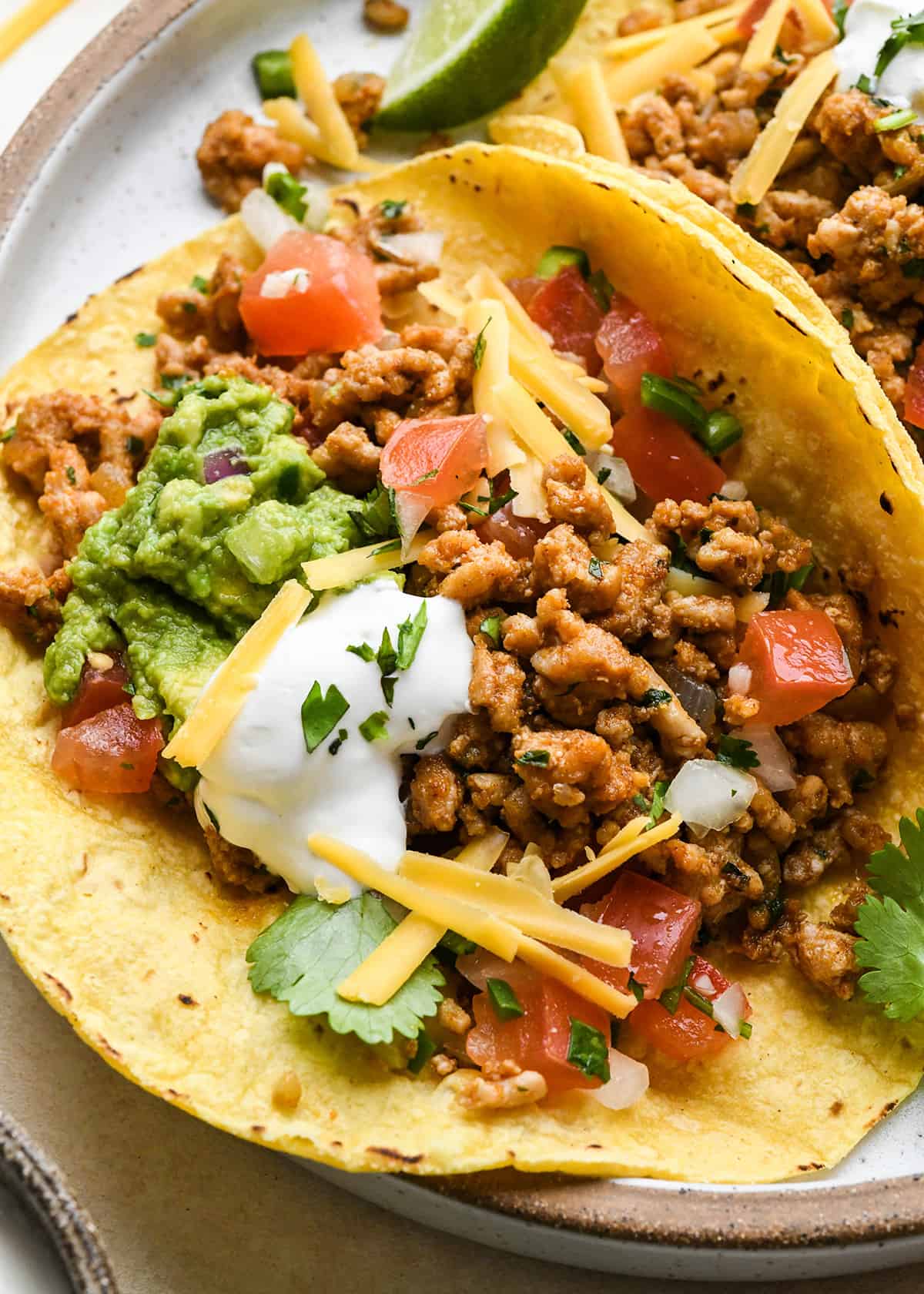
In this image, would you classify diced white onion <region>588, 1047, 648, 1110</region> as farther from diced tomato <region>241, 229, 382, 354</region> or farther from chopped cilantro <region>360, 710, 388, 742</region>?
diced tomato <region>241, 229, 382, 354</region>

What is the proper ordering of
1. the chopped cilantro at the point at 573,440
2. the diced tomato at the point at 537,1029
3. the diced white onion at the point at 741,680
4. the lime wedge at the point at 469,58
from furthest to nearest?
the lime wedge at the point at 469,58, the chopped cilantro at the point at 573,440, the diced white onion at the point at 741,680, the diced tomato at the point at 537,1029

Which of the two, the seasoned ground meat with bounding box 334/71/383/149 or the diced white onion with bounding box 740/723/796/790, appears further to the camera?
the seasoned ground meat with bounding box 334/71/383/149

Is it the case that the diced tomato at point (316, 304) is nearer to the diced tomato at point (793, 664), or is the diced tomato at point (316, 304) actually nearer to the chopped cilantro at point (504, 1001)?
the diced tomato at point (793, 664)

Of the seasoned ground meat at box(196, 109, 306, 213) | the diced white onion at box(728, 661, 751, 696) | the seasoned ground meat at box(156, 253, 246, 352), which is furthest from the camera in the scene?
the seasoned ground meat at box(196, 109, 306, 213)

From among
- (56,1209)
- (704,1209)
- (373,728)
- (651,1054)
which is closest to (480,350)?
(373,728)

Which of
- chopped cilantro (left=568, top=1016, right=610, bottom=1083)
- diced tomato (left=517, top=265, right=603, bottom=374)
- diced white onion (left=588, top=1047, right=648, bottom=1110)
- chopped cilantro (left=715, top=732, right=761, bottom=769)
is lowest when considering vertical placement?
diced white onion (left=588, top=1047, right=648, bottom=1110)

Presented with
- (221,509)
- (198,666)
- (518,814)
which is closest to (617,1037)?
(518,814)

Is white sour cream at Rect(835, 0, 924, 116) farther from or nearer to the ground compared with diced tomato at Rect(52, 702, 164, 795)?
Result: farther from the ground

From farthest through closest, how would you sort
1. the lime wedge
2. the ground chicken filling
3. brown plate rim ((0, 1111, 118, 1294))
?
the lime wedge < the ground chicken filling < brown plate rim ((0, 1111, 118, 1294))

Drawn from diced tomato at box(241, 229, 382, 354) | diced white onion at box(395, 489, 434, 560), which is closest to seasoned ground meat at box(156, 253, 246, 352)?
diced tomato at box(241, 229, 382, 354)

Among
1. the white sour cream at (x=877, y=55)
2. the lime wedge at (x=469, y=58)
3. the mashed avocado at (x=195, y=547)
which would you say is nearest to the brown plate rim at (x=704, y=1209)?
the mashed avocado at (x=195, y=547)
